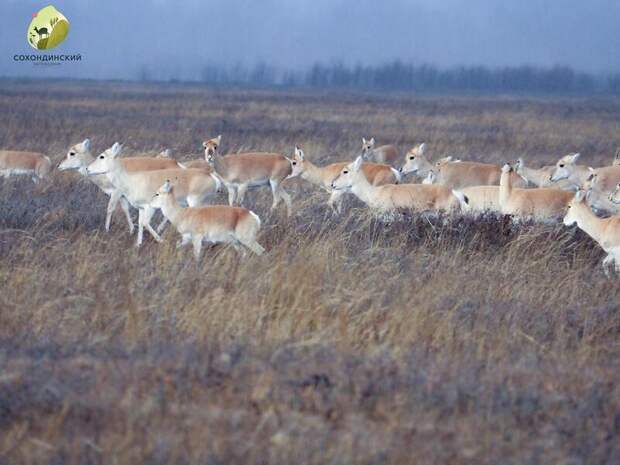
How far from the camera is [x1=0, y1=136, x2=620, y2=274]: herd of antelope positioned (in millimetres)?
9594

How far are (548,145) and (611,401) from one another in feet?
84.8

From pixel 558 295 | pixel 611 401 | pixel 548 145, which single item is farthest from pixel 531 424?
pixel 548 145

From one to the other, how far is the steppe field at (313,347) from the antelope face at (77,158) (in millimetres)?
1476

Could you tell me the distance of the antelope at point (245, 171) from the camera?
14.6m

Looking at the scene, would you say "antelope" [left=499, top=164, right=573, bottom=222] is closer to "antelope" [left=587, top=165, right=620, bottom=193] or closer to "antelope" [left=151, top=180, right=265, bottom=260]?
"antelope" [left=587, top=165, right=620, bottom=193]

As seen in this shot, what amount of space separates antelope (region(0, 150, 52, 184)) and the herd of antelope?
17mm

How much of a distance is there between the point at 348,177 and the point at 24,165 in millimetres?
5903

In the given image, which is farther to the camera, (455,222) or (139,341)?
(455,222)

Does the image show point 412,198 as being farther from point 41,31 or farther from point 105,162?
point 41,31

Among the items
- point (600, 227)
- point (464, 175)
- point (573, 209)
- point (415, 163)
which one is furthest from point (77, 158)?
point (600, 227)

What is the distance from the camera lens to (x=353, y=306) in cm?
696

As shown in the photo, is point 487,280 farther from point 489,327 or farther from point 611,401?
point 611,401

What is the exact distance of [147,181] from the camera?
1159 centimetres

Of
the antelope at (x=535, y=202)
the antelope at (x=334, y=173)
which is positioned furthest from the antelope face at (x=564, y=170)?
the antelope at (x=535, y=202)
